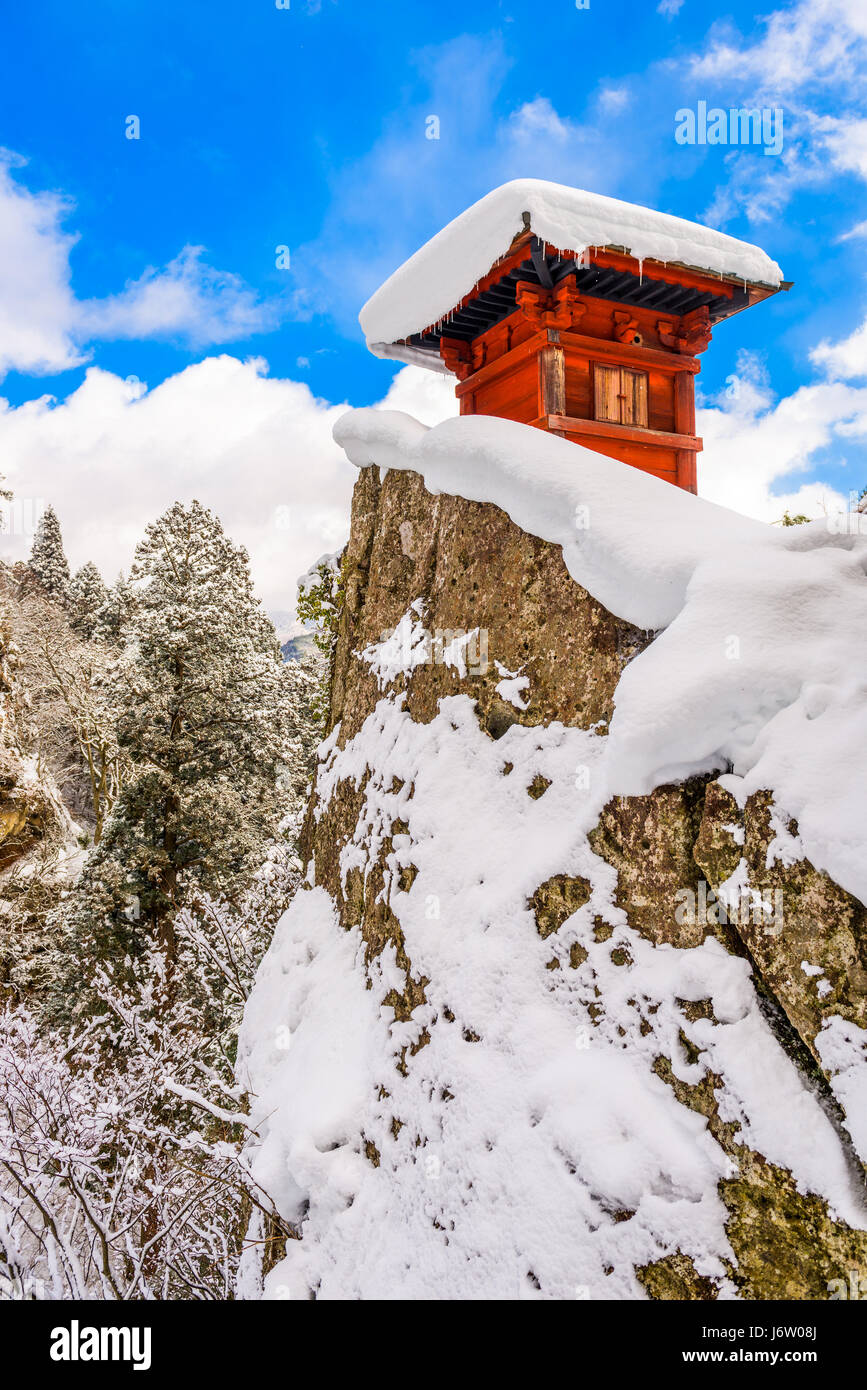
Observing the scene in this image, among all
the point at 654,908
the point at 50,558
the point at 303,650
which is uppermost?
the point at 50,558

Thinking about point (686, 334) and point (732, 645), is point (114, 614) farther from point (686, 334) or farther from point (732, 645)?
point (732, 645)

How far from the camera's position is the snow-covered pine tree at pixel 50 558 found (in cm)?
3425

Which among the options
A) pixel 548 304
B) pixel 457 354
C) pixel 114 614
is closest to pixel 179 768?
pixel 457 354

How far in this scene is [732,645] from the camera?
3.02 m

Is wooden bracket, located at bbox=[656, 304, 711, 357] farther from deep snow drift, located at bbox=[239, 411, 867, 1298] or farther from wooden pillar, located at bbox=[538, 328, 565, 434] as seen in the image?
deep snow drift, located at bbox=[239, 411, 867, 1298]

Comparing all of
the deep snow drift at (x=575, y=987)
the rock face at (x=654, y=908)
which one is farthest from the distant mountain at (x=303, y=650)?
the deep snow drift at (x=575, y=987)

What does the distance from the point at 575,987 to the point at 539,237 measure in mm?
6214

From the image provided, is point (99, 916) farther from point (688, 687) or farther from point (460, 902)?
point (688, 687)

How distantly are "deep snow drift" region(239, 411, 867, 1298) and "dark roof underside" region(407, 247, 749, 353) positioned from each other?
3267 millimetres

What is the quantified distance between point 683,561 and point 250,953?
29.3ft

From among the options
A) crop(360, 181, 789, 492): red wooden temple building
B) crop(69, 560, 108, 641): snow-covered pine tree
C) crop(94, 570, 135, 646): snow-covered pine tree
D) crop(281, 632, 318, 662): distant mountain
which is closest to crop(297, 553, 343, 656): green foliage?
crop(281, 632, 318, 662): distant mountain

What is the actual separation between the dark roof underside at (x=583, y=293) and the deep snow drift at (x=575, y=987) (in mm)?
3267

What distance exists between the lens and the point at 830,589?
125 inches
